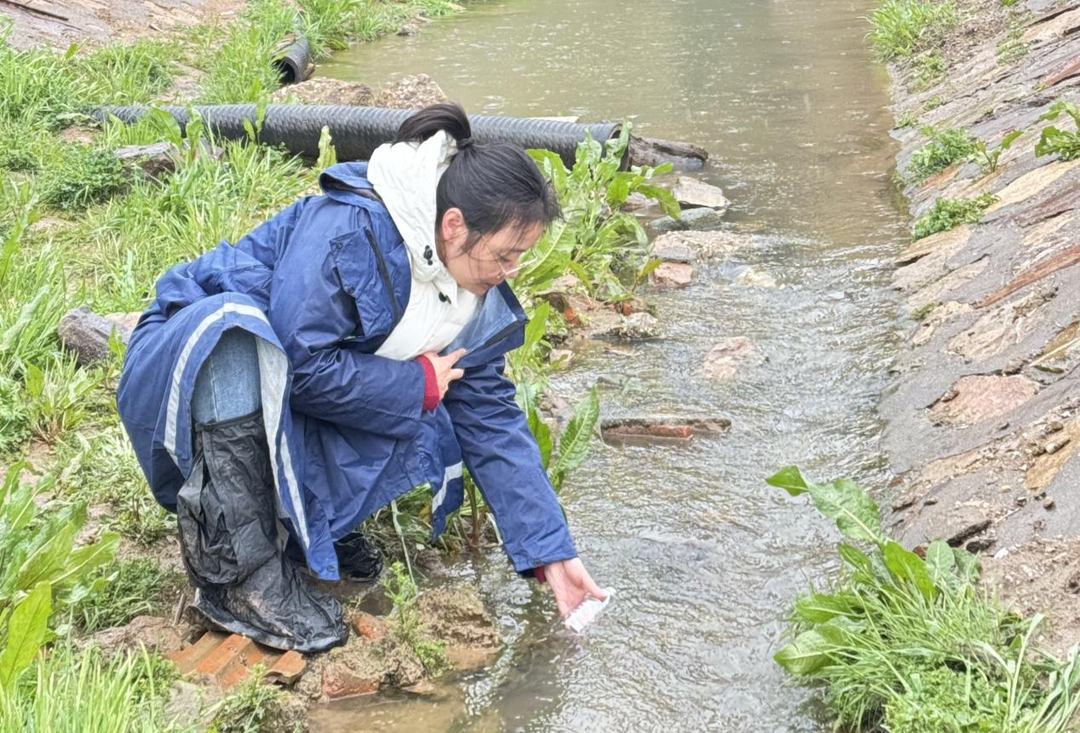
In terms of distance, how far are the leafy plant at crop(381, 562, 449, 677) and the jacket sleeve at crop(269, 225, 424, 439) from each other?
43cm

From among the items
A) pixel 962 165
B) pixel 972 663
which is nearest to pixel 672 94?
pixel 962 165

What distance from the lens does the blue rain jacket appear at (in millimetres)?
2785

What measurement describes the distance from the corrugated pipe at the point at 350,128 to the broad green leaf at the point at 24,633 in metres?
5.84

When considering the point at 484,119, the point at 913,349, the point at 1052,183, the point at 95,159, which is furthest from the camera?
the point at 484,119

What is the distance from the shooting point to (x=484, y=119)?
8.19m

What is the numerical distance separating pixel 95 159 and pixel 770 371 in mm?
3939

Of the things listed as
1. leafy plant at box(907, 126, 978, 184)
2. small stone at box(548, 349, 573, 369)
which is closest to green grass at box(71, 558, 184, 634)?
small stone at box(548, 349, 573, 369)

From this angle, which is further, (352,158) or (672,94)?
(672,94)

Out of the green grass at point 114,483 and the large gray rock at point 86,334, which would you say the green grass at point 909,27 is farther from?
the green grass at point 114,483

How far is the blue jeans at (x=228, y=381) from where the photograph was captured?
2.80 meters

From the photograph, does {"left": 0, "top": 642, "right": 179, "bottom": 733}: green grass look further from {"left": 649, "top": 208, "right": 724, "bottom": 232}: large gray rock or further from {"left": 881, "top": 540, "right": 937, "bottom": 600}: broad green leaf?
{"left": 649, "top": 208, "right": 724, "bottom": 232}: large gray rock

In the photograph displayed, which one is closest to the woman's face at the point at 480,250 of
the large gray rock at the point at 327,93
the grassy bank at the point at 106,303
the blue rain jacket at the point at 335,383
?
the blue rain jacket at the point at 335,383

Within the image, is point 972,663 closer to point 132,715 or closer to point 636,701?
point 636,701

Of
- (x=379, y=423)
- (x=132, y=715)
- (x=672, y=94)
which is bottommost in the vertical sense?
(x=672, y=94)
